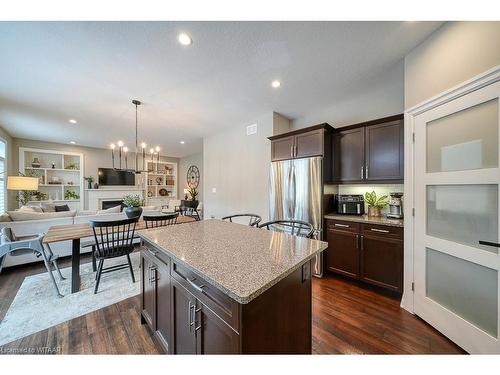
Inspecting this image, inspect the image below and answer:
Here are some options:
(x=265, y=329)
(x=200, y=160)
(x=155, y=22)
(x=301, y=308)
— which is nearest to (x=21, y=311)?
(x=265, y=329)

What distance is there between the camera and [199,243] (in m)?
1.36

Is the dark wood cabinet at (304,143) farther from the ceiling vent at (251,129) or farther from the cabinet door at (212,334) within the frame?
the cabinet door at (212,334)

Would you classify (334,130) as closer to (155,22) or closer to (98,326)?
(155,22)

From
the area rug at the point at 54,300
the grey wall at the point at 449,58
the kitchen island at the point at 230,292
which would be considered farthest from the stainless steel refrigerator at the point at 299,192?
the area rug at the point at 54,300

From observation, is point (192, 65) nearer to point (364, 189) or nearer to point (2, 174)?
point (364, 189)

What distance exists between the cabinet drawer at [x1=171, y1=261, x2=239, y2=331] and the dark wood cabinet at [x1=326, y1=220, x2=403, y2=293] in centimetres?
219

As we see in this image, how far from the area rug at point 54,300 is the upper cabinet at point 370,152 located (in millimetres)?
3275

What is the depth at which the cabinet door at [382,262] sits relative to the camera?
2146 millimetres

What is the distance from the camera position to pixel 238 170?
4.20 m

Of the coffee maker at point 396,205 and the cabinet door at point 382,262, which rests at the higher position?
the coffee maker at point 396,205

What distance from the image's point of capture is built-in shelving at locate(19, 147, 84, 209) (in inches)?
230

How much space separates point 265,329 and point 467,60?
2.41 meters

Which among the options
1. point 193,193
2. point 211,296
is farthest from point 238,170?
point 193,193
